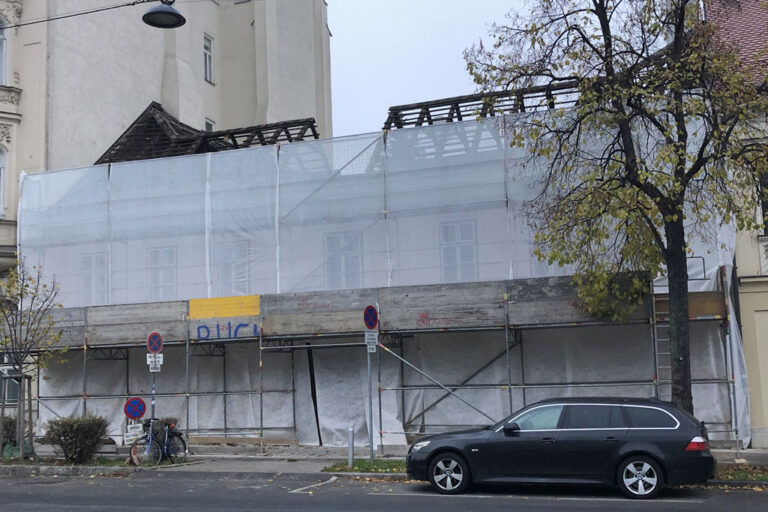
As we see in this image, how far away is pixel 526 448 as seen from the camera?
12656 mm

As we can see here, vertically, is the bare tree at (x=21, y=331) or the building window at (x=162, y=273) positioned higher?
the building window at (x=162, y=273)

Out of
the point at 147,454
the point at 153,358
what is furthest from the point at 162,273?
the point at 147,454

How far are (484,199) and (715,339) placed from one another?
5.43 m

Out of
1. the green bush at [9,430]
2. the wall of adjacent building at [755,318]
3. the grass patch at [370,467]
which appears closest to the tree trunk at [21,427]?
the green bush at [9,430]

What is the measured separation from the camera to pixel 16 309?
1969cm

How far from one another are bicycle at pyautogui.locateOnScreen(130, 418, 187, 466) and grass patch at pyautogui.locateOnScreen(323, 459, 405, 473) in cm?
341

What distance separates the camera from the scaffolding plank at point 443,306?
1739cm

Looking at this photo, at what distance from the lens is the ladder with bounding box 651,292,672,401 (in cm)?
1644

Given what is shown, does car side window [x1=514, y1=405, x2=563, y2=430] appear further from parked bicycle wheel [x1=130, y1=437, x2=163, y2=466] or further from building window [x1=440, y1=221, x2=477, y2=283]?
parked bicycle wheel [x1=130, y1=437, x2=163, y2=466]

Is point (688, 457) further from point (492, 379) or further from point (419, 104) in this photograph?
point (419, 104)

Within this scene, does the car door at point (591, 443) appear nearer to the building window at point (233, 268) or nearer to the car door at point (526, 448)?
the car door at point (526, 448)

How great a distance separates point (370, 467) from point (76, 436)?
6028 mm

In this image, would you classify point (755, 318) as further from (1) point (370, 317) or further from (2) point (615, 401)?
(1) point (370, 317)

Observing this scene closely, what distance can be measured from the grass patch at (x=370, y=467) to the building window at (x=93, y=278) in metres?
8.76
